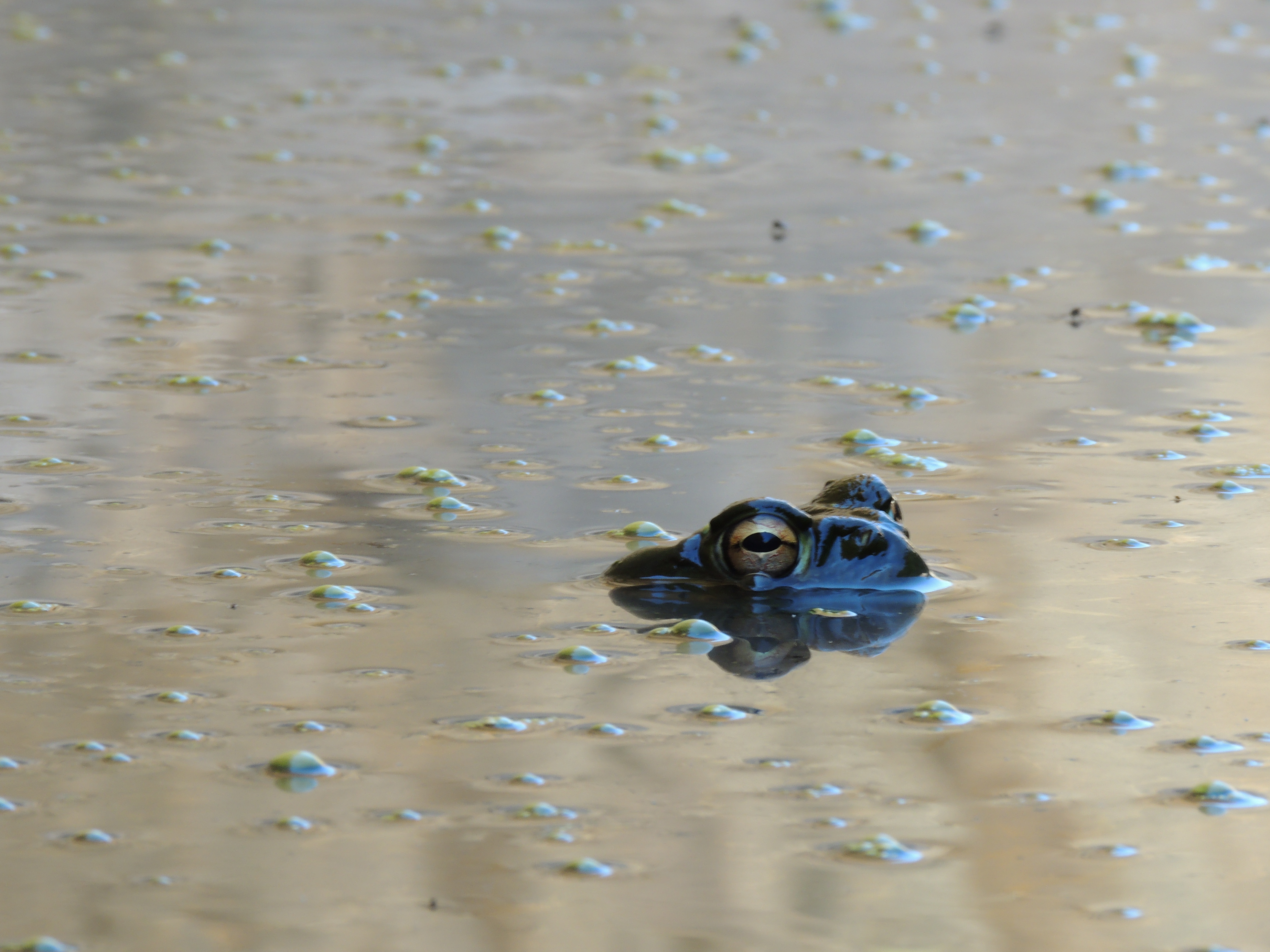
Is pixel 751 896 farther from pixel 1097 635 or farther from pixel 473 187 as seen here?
pixel 473 187

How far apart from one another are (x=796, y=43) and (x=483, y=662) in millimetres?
8570

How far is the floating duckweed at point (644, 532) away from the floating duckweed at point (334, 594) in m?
0.57

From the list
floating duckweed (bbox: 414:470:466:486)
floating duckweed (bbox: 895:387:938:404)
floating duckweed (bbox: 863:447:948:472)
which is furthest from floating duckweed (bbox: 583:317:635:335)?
floating duckweed (bbox: 414:470:466:486)

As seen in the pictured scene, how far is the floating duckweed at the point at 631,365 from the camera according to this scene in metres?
4.84

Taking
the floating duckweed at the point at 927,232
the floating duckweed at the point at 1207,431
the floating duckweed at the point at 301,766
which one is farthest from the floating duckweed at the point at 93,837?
the floating duckweed at the point at 927,232

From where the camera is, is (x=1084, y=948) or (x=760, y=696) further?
(x=760, y=696)

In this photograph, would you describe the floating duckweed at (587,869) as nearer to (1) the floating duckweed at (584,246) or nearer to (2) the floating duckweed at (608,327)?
(2) the floating duckweed at (608,327)

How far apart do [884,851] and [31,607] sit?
1565 mm

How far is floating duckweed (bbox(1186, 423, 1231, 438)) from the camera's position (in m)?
4.33

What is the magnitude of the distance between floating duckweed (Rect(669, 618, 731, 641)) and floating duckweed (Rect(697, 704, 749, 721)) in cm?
28

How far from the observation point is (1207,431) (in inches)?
172

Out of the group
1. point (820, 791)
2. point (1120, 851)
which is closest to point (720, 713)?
point (820, 791)

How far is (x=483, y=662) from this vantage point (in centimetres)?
284

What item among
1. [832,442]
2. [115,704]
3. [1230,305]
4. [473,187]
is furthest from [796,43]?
[115,704]
